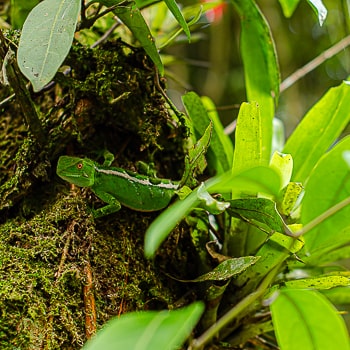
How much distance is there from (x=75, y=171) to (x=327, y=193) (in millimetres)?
574

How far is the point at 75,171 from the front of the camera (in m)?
1.03

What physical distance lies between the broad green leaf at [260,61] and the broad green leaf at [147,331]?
756 mm

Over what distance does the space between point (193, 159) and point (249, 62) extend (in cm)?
43

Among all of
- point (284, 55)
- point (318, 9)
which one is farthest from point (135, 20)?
point (284, 55)

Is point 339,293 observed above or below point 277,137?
below

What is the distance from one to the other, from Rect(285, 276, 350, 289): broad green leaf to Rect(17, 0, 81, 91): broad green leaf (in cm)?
64

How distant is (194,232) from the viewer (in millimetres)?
1185

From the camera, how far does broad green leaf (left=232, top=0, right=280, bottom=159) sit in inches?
51.0

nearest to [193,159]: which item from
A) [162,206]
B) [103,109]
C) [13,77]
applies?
[162,206]

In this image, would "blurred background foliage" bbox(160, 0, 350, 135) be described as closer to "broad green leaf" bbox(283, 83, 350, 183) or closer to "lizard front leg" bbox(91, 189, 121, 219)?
"broad green leaf" bbox(283, 83, 350, 183)

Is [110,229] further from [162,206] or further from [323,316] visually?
[323,316]

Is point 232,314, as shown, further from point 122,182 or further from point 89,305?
point 122,182

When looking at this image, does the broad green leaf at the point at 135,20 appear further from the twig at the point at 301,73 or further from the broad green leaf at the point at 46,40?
the twig at the point at 301,73

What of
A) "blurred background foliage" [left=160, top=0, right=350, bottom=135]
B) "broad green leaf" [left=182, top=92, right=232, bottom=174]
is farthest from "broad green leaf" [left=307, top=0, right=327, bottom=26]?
"blurred background foliage" [left=160, top=0, right=350, bottom=135]
